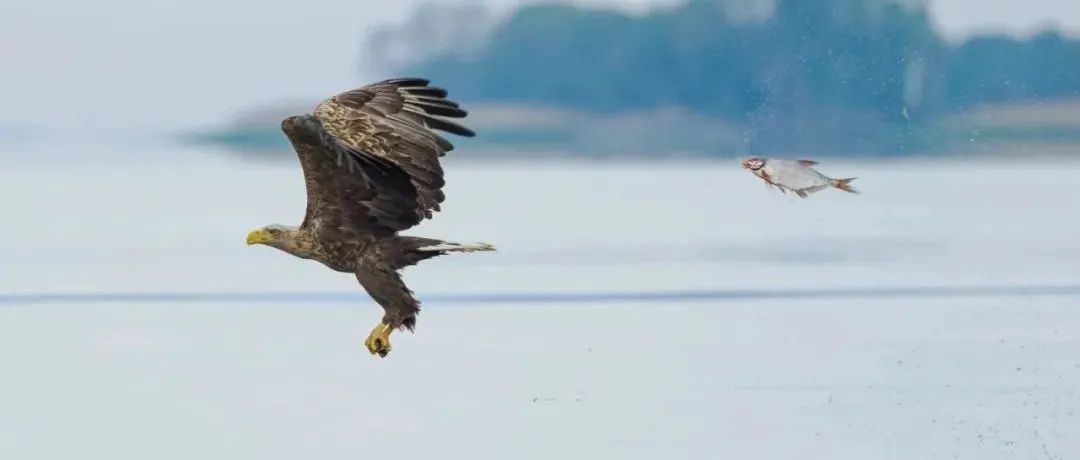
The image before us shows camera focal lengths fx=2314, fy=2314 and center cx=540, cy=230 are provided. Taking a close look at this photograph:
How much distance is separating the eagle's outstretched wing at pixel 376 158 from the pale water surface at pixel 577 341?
2.65 ft

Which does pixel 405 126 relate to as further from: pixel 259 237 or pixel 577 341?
pixel 577 341

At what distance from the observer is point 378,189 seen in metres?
8.52

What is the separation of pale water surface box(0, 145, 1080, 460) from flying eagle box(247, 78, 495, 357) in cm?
60

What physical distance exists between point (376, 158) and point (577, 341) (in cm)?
259

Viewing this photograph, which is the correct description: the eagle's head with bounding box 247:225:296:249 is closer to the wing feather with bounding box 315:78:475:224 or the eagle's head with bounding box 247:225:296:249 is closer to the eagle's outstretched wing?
the eagle's outstretched wing

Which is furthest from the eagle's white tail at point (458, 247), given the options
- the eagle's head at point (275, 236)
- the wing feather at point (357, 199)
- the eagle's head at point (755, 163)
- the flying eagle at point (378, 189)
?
the eagle's head at point (755, 163)

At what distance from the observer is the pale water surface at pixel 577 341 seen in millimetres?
8562

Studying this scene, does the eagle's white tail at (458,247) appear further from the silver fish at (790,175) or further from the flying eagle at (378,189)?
the silver fish at (790,175)

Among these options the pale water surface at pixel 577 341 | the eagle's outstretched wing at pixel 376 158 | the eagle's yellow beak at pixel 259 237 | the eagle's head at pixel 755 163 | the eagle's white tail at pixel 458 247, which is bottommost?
the pale water surface at pixel 577 341

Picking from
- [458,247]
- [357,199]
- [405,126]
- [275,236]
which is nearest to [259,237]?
[275,236]

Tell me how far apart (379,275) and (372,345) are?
27cm

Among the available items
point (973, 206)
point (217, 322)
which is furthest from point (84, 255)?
point (973, 206)

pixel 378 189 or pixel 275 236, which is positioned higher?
pixel 378 189

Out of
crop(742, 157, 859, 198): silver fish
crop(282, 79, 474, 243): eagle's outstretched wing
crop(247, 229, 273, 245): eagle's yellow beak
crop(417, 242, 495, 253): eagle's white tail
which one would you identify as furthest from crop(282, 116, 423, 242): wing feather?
crop(742, 157, 859, 198): silver fish
